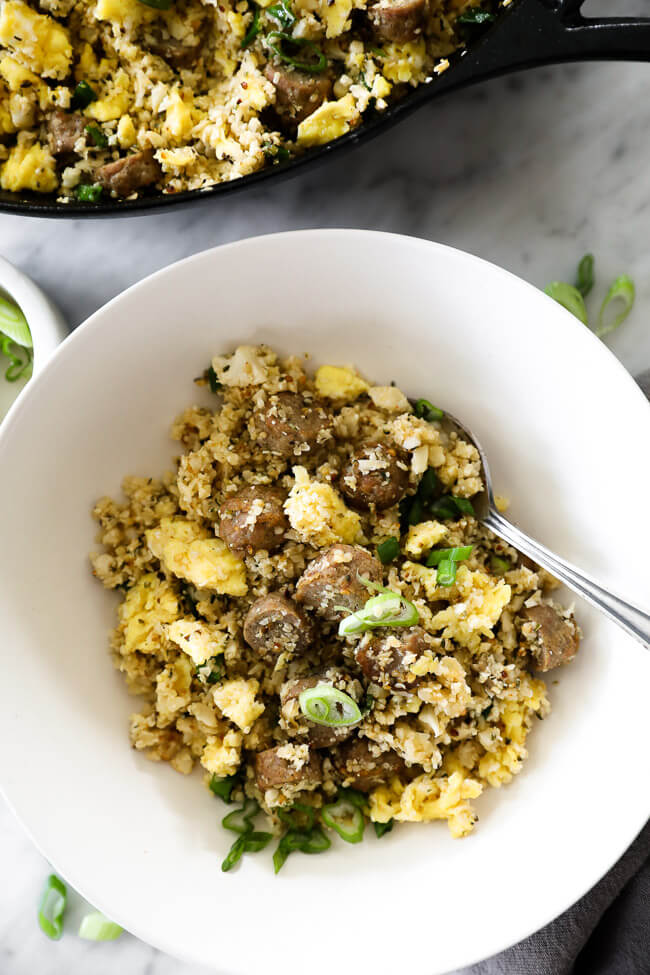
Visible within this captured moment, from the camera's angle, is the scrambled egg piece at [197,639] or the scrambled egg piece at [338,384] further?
the scrambled egg piece at [338,384]

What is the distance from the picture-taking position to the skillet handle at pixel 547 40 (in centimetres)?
184

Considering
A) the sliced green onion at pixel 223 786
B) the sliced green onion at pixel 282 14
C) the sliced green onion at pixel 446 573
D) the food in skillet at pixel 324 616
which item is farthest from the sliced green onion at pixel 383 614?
the sliced green onion at pixel 282 14

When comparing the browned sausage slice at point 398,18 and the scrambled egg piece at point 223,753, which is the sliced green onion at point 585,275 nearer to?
the browned sausage slice at point 398,18

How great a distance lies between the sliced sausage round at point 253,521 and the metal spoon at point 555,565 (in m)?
0.48

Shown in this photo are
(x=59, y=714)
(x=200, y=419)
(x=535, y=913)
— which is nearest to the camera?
(x=535, y=913)

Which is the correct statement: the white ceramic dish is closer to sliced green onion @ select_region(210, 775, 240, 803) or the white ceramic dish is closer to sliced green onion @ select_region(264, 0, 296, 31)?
sliced green onion @ select_region(210, 775, 240, 803)

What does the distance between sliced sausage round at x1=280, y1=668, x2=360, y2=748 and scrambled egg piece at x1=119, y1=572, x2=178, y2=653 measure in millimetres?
332

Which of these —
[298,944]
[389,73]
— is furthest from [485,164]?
[298,944]

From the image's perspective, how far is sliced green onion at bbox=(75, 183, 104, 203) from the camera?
205 centimetres

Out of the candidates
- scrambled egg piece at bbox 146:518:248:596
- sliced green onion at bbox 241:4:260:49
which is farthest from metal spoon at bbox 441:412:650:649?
sliced green onion at bbox 241:4:260:49

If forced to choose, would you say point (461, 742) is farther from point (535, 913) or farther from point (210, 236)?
point (210, 236)

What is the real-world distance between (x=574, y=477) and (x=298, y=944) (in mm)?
1213

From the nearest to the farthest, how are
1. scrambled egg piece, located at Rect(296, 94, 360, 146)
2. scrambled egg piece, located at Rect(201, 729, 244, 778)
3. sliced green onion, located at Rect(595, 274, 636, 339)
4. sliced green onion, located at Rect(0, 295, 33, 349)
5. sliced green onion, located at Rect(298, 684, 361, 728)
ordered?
sliced green onion, located at Rect(298, 684, 361, 728), scrambled egg piece, located at Rect(201, 729, 244, 778), scrambled egg piece, located at Rect(296, 94, 360, 146), sliced green onion, located at Rect(0, 295, 33, 349), sliced green onion, located at Rect(595, 274, 636, 339)

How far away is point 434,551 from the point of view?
1.91m
